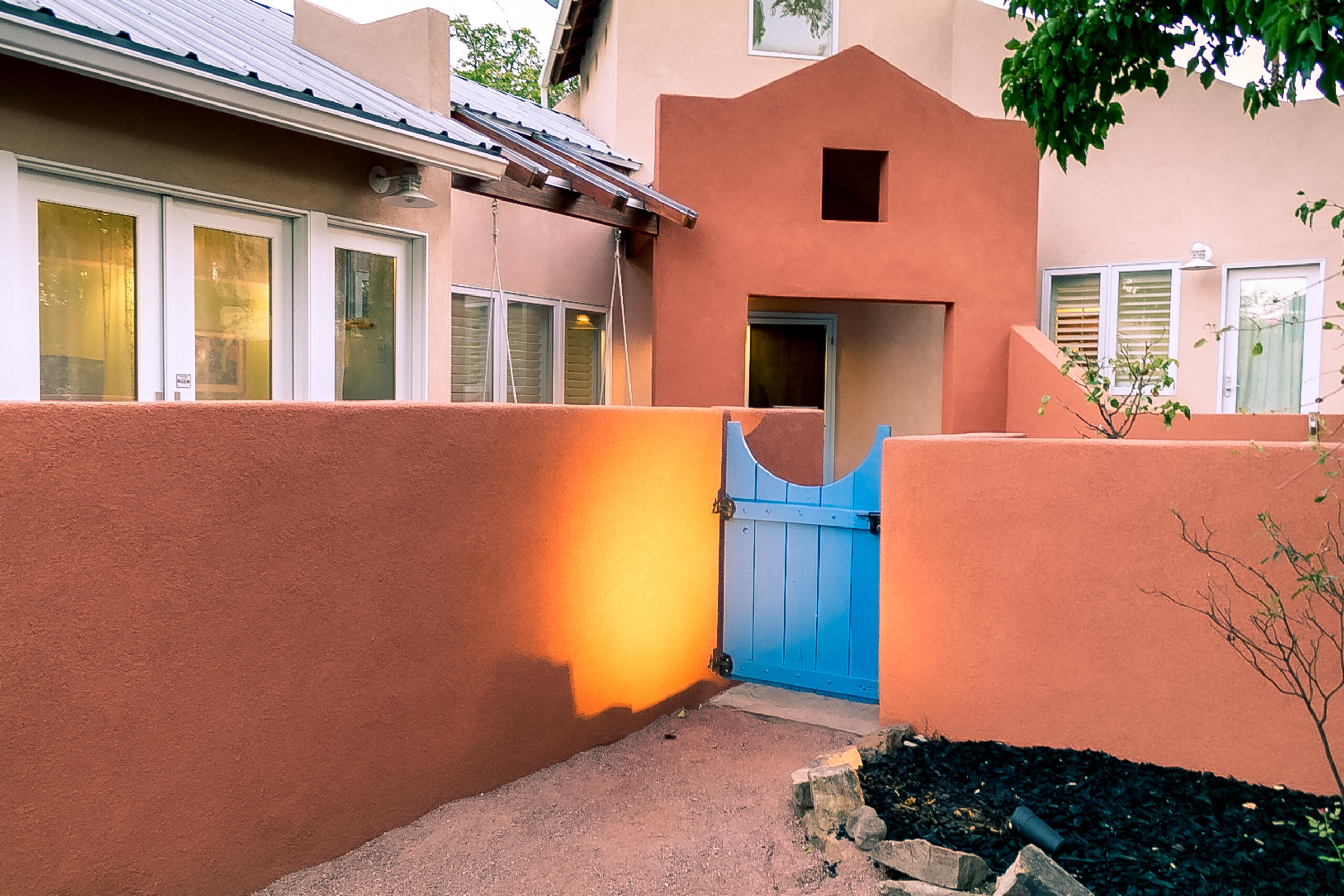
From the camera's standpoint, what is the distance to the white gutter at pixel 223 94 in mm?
4316

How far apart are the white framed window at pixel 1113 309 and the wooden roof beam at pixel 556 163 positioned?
6543 mm

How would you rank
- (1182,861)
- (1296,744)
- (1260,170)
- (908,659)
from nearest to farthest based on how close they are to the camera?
(1182,861) < (1296,744) < (908,659) < (1260,170)

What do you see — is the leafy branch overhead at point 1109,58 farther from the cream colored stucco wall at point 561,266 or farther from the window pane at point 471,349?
the window pane at point 471,349

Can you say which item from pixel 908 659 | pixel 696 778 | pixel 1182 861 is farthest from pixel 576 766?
pixel 1182 861

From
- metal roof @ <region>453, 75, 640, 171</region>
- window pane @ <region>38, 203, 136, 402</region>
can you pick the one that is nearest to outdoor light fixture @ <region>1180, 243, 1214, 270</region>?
metal roof @ <region>453, 75, 640, 171</region>

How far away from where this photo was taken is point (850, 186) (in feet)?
43.5

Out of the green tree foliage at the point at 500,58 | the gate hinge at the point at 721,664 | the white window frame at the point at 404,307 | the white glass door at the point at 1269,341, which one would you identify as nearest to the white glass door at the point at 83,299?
the white window frame at the point at 404,307

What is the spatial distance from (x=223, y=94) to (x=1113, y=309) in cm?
1075

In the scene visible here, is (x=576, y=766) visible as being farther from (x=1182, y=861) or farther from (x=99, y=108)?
(x=99, y=108)

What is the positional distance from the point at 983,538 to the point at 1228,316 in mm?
9088

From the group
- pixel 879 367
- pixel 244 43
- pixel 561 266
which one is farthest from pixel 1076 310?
pixel 244 43

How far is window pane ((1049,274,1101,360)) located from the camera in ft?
40.6

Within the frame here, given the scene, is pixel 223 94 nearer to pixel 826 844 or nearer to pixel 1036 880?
pixel 826 844

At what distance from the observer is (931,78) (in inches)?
541
